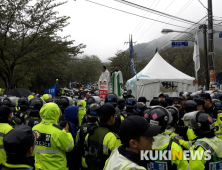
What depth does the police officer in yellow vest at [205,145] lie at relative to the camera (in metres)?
2.75

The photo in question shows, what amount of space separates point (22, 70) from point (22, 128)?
18.6 meters

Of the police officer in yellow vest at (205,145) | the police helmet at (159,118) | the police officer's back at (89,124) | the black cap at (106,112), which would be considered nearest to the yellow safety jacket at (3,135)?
the police officer's back at (89,124)

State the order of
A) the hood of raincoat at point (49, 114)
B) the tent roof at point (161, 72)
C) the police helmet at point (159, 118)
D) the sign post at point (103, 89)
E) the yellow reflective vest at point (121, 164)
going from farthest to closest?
1. the tent roof at point (161, 72)
2. the sign post at point (103, 89)
3. the hood of raincoat at point (49, 114)
4. the police helmet at point (159, 118)
5. the yellow reflective vest at point (121, 164)

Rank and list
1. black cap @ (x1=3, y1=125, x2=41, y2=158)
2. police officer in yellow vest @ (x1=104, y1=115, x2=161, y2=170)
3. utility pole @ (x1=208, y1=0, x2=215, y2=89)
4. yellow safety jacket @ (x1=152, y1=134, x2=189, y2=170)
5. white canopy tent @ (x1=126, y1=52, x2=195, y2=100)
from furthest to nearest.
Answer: white canopy tent @ (x1=126, y1=52, x2=195, y2=100)
utility pole @ (x1=208, y1=0, x2=215, y2=89)
yellow safety jacket @ (x1=152, y1=134, x2=189, y2=170)
black cap @ (x1=3, y1=125, x2=41, y2=158)
police officer in yellow vest @ (x1=104, y1=115, x2=161, y2=170)

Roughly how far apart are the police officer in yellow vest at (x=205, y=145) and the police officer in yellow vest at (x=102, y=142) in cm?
109

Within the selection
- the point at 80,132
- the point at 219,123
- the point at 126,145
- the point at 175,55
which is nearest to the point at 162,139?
the point at 126,145

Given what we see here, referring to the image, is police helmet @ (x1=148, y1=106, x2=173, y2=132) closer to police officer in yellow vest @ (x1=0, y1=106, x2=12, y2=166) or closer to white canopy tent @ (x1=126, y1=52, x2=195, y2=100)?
police officer in yellow vest @ (x1=0, y1=106, x2=12, y2=166)

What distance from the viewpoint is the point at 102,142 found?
3.12 m

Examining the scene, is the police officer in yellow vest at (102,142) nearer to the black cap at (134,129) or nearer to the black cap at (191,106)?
the black cap at (134,129)

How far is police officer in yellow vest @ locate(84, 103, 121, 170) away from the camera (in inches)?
121

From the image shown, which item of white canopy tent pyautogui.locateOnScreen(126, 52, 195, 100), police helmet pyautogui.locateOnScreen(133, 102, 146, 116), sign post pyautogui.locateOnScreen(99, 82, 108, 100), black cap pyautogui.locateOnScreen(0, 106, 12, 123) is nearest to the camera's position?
black cap pyautogui.locateOnScreen(0, 106, 12, 123)

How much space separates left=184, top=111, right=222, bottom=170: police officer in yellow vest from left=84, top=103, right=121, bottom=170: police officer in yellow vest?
1.09 m

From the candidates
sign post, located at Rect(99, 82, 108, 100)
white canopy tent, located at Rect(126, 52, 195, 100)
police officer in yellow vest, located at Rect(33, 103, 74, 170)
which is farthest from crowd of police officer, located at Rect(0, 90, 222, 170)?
white canopy tent, located at Rect(126, 52, 195, 100)

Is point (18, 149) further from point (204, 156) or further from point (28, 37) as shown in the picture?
point (28, 37)
